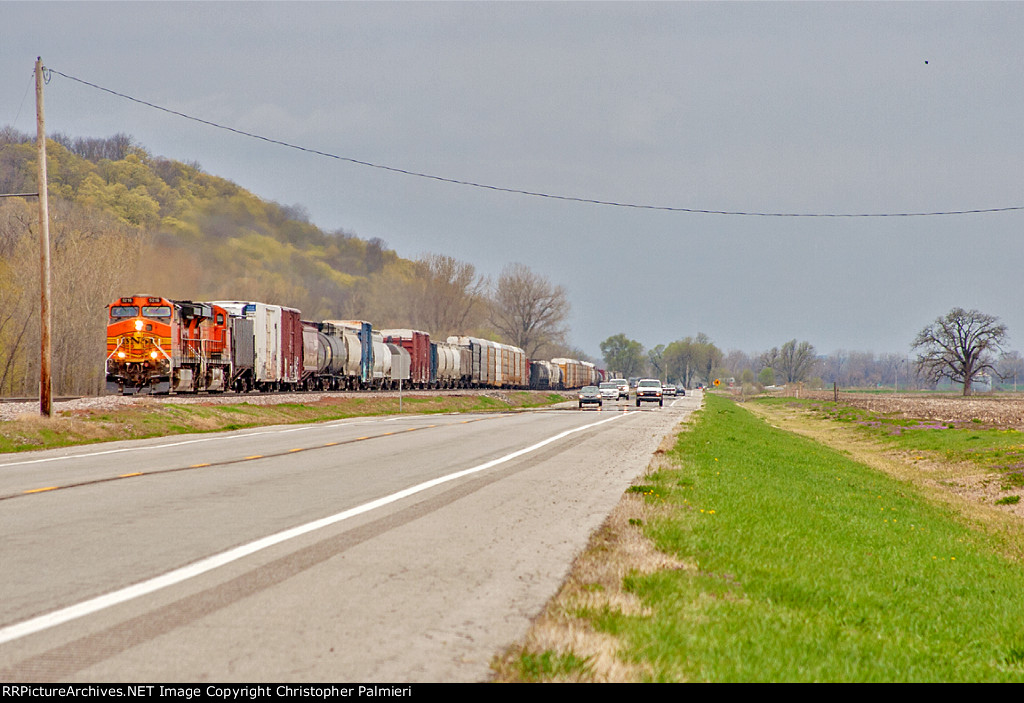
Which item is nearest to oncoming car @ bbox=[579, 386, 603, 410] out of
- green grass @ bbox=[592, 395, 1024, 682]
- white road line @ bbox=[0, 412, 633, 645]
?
green grass @ bbox=[592, 395, 1024, 682]

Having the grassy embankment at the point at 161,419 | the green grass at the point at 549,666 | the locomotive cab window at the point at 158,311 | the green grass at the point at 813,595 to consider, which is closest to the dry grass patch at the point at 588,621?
the green grass at the point at 549,666

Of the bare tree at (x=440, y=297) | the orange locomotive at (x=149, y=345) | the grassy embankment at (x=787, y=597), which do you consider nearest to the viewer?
the grassy embankment at (x=787, y=597)

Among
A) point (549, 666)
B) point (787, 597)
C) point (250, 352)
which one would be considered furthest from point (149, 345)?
point (549, 666)

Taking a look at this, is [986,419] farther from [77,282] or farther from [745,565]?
[77,282]

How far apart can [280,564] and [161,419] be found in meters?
22.3

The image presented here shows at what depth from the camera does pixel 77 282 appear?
4825cm

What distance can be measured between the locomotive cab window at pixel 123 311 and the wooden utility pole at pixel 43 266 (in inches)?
362

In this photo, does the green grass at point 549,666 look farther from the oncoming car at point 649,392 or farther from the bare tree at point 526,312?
the bare tree at point 526,312

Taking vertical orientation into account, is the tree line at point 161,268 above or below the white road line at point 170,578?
above

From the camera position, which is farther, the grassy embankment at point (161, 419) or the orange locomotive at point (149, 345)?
the orange locomotive at point (149, 345)

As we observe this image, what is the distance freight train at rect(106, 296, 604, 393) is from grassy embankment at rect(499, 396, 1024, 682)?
985 inches

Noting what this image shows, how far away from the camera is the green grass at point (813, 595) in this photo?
513cm

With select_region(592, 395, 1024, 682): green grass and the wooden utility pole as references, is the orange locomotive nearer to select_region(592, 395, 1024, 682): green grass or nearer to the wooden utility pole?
the wooden utility pole

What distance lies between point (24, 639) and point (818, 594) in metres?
5.71
